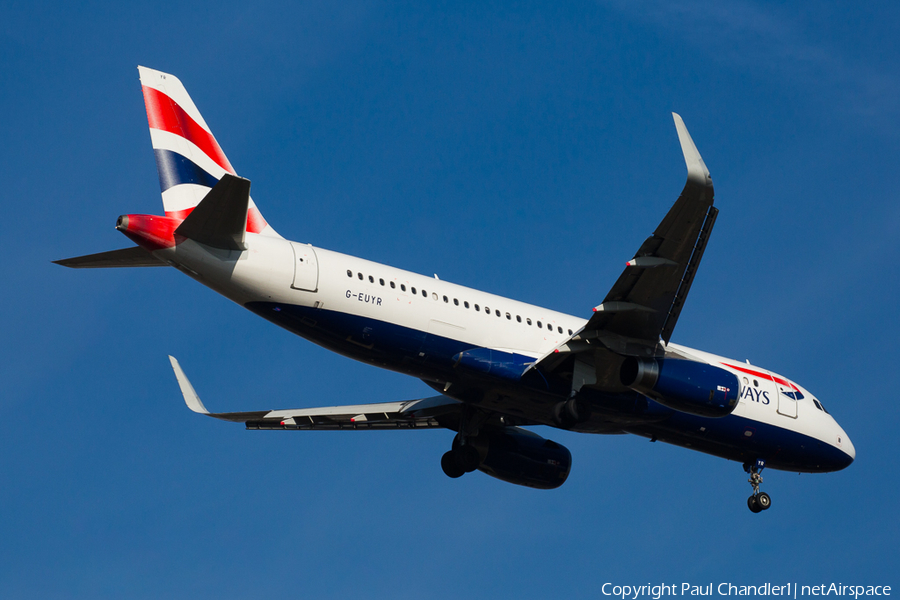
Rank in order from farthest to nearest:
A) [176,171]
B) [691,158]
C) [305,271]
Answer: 1. [176,171]
2. [305,271]
3. [691,158]

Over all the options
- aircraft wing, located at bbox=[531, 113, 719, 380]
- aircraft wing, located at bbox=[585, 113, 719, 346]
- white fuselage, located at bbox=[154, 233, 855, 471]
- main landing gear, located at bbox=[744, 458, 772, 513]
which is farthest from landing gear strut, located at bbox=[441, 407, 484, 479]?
main landing gear, located at bbox=[744, 458, 772, 513]

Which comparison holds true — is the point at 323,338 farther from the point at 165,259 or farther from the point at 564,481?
the point at 564,481

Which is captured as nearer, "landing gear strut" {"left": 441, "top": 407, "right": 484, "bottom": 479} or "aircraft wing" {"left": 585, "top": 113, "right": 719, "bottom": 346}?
"aircraft wing" {"left": 585, "top": 113, "right": 719, "bottom": 346}

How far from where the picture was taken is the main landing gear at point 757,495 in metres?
27.4

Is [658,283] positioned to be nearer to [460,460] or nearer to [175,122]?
[460,460]

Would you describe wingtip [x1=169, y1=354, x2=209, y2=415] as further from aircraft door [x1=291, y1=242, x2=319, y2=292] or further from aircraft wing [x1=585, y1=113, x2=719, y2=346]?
aircraft wing [x1=585, y1=113, x2=719, y2=346]

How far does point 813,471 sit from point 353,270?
14775 mm

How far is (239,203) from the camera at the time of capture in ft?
65.1

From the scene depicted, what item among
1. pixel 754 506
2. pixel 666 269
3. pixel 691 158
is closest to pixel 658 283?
pixel 666 269

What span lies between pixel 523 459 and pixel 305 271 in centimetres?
985

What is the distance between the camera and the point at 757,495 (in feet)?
89.8

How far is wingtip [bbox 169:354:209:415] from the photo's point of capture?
2658cm

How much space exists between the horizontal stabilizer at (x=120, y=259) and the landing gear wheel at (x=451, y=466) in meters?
9.94

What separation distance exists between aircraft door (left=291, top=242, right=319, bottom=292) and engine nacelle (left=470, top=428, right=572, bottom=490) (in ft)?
27.4
